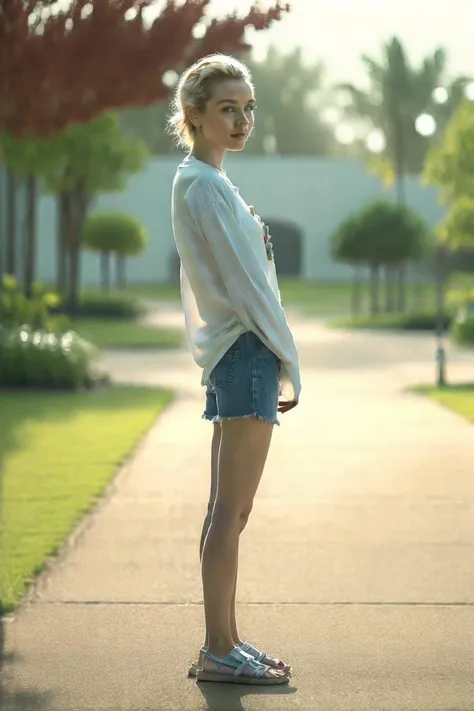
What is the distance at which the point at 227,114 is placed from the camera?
455cm

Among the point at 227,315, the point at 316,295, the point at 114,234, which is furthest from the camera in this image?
the point at 316,295

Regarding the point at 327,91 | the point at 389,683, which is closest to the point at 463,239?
the point at 389,683

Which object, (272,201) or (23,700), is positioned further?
(272,201)

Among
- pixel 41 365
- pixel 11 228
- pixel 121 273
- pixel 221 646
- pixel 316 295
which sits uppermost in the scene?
pixel 11 228

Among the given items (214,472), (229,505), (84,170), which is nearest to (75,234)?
(84,170)

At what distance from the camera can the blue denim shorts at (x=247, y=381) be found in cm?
449

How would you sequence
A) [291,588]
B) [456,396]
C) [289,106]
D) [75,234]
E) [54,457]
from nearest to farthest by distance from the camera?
[291,588] < [54,457] < [456,396] < [75,234] < [289,106]

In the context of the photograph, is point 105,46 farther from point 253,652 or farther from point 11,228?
point 11,228

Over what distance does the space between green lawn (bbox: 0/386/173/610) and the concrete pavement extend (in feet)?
0.59

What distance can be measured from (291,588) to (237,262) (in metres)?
2.24

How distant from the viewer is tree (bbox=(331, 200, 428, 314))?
1500 inches

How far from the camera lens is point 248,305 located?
14.5 ft

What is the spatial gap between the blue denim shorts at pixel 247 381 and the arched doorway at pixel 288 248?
176ft

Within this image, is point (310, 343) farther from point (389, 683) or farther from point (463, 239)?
point (389, 683)
